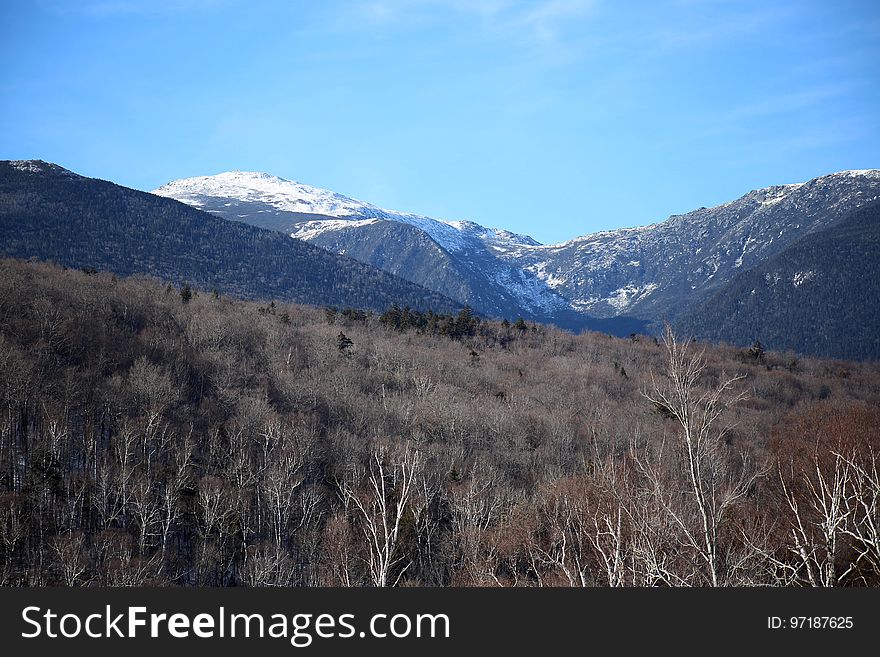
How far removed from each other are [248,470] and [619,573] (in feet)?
186

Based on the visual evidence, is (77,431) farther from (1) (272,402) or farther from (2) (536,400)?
(2) (536,400)

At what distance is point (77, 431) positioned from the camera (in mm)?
70375

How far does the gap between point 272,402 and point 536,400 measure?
40312mm

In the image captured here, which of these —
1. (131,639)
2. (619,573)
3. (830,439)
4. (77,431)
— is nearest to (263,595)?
(131,639)

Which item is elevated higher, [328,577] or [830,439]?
[830,439]

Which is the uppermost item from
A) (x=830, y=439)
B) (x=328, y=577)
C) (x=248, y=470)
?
(x=830, y=439)

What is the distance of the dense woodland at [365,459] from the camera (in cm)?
2552

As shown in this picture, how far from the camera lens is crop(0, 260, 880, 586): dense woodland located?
25516 mm

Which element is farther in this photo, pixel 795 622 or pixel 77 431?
pixel 77 431

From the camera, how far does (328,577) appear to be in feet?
181

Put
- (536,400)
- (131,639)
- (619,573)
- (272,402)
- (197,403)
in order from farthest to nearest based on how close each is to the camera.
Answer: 1. (536,400)
2. (272,402)
3. (197,403)
4. (619,573)
5. (131,639)

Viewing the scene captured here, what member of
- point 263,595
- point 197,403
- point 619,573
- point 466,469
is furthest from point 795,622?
point 197,403

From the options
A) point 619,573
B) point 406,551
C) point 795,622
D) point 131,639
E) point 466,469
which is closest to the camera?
point 131,639

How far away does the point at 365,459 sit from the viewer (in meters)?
81.4
